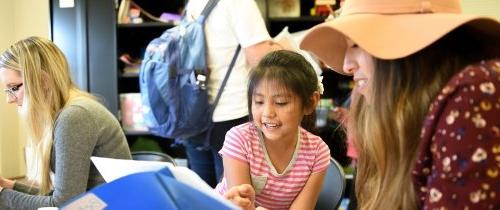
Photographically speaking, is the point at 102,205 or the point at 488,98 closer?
the point at 488,98

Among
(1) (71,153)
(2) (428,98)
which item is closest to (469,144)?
(2) (428,98)

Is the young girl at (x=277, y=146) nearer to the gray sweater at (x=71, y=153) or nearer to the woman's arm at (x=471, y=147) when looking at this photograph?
the gray sweater at (x=71, y=153)

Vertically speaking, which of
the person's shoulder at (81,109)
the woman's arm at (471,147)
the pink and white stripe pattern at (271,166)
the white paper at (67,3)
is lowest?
the pink and white stripe pattern at (271,166)

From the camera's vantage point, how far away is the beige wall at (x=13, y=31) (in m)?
3.87

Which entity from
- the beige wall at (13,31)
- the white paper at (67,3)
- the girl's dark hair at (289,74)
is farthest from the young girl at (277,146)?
the beige wall at (13,31)

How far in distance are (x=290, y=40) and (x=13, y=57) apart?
102 cm

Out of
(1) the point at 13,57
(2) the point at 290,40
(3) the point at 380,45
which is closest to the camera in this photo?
(3) the point at 380,45

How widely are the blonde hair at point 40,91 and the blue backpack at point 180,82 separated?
0.56 metres

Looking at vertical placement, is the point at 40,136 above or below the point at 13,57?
below

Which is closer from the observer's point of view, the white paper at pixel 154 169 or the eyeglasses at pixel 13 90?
the white paper at pixel 154 169

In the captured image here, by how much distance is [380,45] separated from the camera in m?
0.72

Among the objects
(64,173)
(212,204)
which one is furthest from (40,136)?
(212,204)

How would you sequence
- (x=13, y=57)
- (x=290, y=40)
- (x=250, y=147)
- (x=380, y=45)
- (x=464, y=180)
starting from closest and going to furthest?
(x=464, y=180) → (x=380, y=45) → (x=250, y=147) → (x=13, y=57) → (x=290, y=40)

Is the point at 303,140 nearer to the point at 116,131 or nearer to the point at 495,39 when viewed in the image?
the point at 116,131
